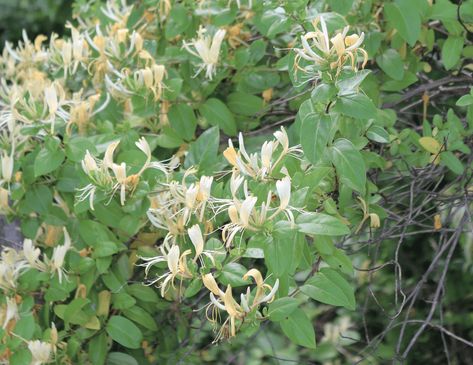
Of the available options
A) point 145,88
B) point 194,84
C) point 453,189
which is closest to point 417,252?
point 453,189

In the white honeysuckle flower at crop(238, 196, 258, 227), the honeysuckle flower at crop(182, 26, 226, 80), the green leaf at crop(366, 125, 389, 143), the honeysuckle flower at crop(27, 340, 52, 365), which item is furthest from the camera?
the honeysuckle flower at crop(182, 26, 226, 80)

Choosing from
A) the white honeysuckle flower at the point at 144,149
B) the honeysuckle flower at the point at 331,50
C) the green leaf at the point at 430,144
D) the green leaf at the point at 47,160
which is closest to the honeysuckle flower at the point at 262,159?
the honeysuckle flower at the point at 331,50

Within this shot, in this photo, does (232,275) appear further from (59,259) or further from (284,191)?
(59,259)

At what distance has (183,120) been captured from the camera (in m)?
1.55

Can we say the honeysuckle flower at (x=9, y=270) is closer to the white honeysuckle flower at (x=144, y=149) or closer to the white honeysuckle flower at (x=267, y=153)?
the white honeysuckle flower at (x=144, y=149)

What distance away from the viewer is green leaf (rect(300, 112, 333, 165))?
105 centimetres

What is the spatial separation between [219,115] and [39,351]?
1.75ft

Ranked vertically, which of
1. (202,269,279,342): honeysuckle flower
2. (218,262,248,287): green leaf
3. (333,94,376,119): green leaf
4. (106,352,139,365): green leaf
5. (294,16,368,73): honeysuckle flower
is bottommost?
(106,352,139,365): green leaf

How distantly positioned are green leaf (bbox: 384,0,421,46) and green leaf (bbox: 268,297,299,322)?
54cm

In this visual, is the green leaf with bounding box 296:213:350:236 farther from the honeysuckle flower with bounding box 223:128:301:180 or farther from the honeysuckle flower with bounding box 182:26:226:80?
the honeysuckle flower with bounding box 182:26:226:80

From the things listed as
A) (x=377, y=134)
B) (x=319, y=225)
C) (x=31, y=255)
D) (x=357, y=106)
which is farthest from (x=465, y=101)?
(x=31, y=255)

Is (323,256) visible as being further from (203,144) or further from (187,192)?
(203,144)

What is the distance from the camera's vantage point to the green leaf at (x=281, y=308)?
1032 millimetres

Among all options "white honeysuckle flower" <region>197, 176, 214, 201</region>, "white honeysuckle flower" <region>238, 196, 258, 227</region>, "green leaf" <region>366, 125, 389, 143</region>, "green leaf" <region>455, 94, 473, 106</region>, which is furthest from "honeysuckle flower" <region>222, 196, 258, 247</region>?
"green leaf" <region>455, 94, 473, 106</region>
